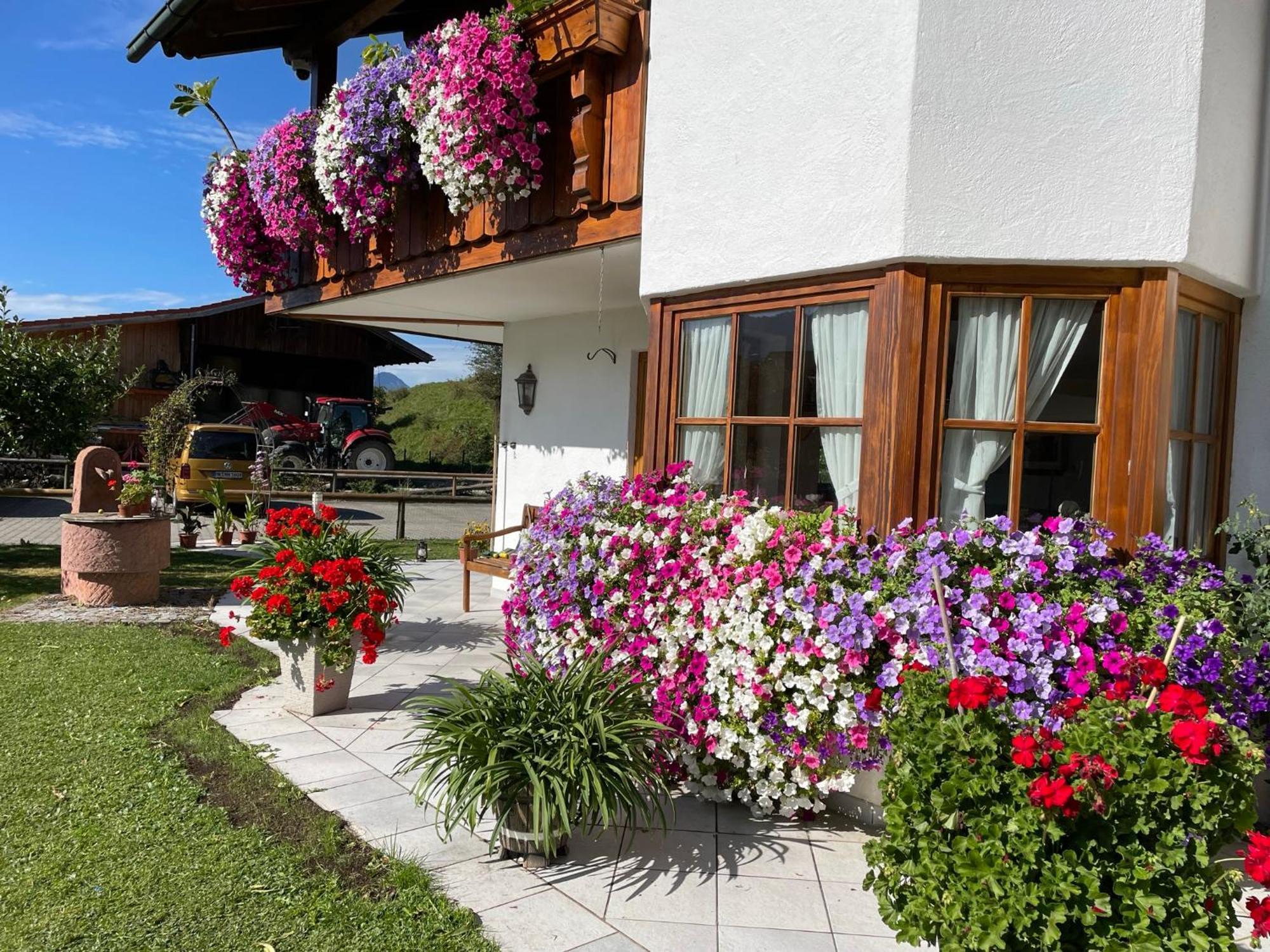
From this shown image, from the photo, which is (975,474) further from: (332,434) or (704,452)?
(332,434)

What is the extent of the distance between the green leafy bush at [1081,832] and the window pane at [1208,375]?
2085 millimetres

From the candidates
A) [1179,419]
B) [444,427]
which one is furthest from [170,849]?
[444,427]

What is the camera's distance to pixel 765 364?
4191 mm

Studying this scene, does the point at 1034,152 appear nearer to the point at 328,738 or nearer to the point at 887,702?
the point at 887,702

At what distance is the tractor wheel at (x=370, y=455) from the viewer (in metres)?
22.1

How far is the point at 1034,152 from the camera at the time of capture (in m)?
3.49

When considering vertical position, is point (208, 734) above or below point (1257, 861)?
below

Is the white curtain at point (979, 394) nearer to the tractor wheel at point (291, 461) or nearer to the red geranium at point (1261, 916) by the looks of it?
the red geranium at point (1261, 916)

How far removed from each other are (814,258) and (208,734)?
12.7 feet

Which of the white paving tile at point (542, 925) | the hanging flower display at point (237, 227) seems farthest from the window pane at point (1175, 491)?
the hanging flower display at point (237, 227)

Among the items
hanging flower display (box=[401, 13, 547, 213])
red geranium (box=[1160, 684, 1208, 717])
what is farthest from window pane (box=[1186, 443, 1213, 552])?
hanging flower display (box=[401, 13, 547, 213])

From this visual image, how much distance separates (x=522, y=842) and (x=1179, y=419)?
10.6ft

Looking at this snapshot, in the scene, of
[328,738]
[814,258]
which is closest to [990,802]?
[814,258]

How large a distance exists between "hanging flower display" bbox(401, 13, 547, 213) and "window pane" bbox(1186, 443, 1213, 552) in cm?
391
